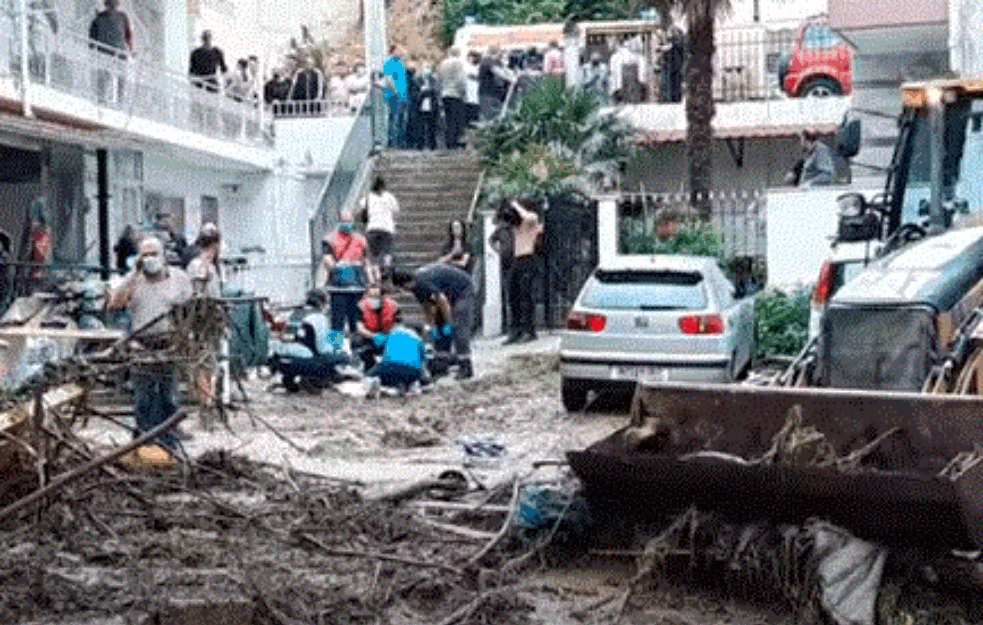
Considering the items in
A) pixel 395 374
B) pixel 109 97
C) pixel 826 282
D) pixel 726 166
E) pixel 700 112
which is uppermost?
pixel 109 97

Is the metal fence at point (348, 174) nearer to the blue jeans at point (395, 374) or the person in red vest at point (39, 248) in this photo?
the person in red vest at point (39, 248)

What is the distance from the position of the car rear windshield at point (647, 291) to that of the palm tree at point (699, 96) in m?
9.34

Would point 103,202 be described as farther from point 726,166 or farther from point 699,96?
point 726,166

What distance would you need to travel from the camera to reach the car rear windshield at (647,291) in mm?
16250

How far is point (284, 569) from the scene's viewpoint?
8648 millimetres

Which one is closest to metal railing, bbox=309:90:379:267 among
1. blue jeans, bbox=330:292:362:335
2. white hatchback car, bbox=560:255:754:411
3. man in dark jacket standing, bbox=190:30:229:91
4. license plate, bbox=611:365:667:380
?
man in dark jacket standing, bbox=190:30:229:91

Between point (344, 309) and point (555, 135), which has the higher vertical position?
point (555, 135)

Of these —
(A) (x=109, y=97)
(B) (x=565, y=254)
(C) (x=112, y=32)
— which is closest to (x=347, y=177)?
(B) (x=565, y=254)

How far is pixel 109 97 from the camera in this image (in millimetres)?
23703

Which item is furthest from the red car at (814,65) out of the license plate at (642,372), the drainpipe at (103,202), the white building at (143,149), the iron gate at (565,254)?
the license plate at (642,372)

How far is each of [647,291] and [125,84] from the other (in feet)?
36.8

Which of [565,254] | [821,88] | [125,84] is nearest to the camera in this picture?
[125,84]

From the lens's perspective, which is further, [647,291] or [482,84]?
[482,84]

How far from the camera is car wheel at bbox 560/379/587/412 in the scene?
53.6 ft
